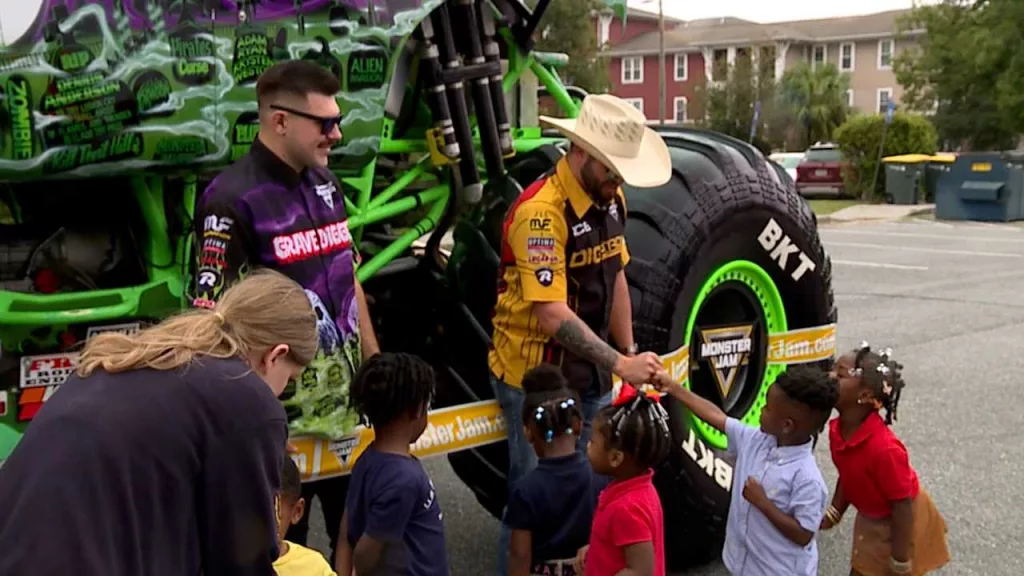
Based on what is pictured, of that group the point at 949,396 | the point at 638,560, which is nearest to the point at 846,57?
the point at 949,396

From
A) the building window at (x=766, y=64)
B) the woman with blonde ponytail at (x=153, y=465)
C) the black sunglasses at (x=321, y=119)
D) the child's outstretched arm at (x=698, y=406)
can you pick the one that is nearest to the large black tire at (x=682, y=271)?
the child's outstretched arm at (x=698, y=406)

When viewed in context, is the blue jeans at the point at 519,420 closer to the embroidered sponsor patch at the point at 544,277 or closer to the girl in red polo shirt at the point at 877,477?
the embroidered sponsor patch at the point at 544,277

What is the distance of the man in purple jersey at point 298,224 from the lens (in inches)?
116

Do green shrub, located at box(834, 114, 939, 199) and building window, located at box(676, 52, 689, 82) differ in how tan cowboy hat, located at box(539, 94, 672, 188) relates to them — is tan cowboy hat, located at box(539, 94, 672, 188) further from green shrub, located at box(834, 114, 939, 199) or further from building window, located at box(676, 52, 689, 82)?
building window, located at box(676, 52, 689, 82)

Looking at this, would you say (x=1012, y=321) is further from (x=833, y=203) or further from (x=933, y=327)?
(x=833, y=203)

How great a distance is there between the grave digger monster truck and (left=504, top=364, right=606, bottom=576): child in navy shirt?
479mm

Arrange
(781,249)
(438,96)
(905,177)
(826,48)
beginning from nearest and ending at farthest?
(438,96) → (781,249) → (905,177) → (826,48)

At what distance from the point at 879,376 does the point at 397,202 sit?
165 centimetres

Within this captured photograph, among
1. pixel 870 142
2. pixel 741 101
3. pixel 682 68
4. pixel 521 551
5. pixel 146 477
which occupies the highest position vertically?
pixel 146 477

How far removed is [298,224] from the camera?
10.1 feet

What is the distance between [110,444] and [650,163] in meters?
2.21

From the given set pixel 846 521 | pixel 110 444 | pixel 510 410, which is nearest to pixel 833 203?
pixel 846 521

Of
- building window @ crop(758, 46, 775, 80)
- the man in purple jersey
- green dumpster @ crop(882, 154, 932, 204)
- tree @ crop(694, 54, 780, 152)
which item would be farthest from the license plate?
building window @ crop(758, 46, 775, 80)

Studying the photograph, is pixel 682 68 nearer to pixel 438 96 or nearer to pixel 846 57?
pixel 846 57
